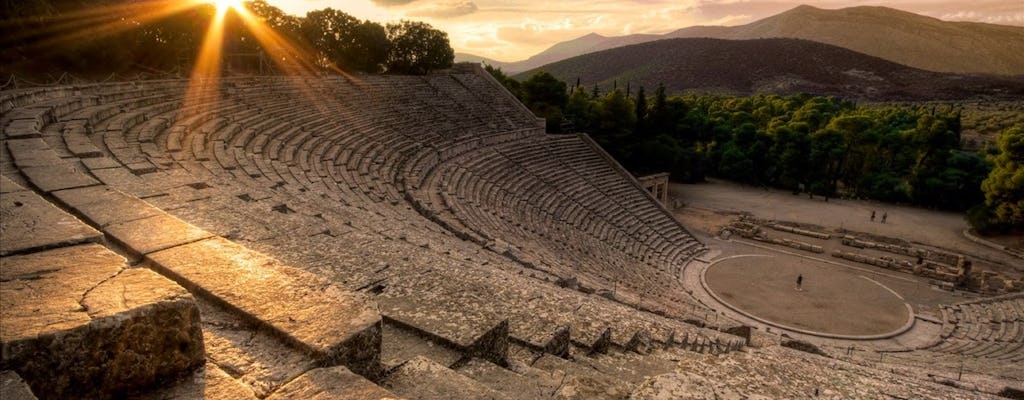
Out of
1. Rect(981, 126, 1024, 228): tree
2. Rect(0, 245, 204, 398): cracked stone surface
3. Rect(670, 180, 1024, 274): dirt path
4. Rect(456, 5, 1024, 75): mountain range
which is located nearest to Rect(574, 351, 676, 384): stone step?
Rect(0, 245, 204, 398): cracked stone surface

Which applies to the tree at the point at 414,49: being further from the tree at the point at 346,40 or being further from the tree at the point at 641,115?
the tree at the point at 641,115

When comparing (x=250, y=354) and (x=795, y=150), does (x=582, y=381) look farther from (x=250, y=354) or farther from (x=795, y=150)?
(x=795, y=150)

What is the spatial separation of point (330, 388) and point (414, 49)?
3502 cm

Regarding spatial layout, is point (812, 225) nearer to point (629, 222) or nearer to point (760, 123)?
point (629, 222)

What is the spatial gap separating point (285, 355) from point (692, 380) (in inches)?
163

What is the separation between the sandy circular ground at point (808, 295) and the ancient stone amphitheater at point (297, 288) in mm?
1700

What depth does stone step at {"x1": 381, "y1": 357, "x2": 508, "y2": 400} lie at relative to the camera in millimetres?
2799

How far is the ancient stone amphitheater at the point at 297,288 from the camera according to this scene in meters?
2.11

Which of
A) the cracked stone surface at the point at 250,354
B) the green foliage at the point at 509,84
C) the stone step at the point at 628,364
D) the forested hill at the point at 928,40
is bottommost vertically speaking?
the stone step at the point at 628,364

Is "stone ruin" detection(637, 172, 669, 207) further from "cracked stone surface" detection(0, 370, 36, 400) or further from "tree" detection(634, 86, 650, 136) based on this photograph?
"cracked stone surface" detection(0, 370, 36, 400)

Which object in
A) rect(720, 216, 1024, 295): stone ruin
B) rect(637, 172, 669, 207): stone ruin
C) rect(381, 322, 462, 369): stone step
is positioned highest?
rect(381, 322, 462, 369): stone step

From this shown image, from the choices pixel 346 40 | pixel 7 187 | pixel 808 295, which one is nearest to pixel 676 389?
pixel 7 187

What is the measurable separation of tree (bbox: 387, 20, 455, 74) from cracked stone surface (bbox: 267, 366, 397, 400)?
34.5 meters

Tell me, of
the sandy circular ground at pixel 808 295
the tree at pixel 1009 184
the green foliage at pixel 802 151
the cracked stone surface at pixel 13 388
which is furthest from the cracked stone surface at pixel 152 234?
the tree at pixel 1009 184
